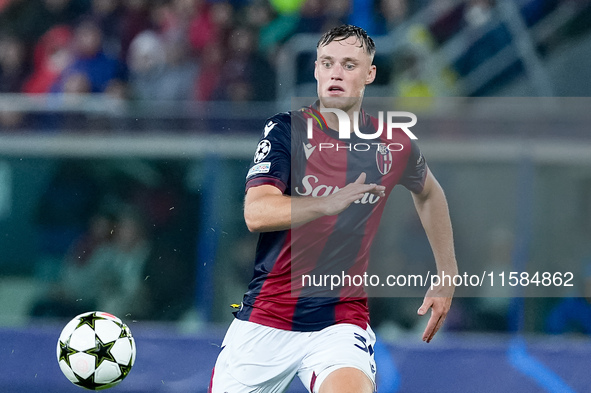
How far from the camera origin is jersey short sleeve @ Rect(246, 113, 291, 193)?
3.52 meters

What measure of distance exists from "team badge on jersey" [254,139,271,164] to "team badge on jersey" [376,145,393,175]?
596 millimetres

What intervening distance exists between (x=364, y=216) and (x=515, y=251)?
301 centimetres

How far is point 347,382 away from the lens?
11.0 feet

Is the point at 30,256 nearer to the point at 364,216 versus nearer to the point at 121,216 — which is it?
the point at 121,216

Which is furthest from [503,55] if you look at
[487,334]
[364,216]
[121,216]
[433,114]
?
[364,216]

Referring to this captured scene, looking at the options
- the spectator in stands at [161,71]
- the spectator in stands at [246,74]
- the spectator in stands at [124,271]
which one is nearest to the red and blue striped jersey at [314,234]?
the spectator in stands at [124,271]

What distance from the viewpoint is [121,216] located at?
6676mm

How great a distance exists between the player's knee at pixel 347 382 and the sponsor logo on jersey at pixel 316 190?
82cm

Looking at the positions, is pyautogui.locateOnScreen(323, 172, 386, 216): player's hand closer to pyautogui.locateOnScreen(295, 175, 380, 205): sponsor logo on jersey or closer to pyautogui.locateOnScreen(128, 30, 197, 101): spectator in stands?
pyautogui.locateOnScreen(295, 175, 380, 205): sponsor logo on jersey

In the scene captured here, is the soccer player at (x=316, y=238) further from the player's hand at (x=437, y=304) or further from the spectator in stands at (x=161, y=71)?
the spectator in stands at (x=161, y=71)

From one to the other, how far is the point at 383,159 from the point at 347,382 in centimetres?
114

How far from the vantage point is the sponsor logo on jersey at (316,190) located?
3834 mm

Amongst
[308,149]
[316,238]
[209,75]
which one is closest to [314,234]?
[316,238]

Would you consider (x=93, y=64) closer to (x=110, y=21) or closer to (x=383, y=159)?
(x=110, y=21)
